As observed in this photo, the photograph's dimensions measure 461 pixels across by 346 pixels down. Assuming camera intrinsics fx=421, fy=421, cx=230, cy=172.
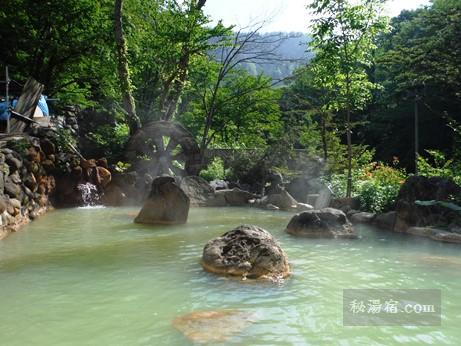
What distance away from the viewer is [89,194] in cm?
1553

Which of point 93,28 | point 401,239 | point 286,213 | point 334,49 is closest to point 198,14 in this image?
point 93,28

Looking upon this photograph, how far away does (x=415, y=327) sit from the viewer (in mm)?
4102

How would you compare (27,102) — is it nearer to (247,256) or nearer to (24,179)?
(24,179)

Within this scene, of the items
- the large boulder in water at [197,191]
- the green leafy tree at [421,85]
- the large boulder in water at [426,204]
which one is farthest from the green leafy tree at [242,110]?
the large boulder in water at [426,204]

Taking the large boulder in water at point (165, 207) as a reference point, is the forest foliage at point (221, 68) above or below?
above

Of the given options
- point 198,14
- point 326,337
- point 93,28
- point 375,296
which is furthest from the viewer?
point 198,14

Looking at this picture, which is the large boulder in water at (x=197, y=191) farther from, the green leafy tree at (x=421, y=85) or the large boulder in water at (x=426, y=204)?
the green leafy tree at (x=421, y=85)

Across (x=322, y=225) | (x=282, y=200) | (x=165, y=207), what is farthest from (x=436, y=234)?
(x=282, y=200)

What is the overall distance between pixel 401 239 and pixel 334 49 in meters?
6.42

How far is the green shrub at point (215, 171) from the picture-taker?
71.2ft

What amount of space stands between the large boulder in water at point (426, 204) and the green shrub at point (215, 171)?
1178 cm

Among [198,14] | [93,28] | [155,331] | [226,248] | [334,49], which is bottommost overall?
[155,331]

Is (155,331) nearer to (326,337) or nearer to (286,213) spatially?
(326,337)

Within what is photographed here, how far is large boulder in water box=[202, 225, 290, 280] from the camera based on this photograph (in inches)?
228
